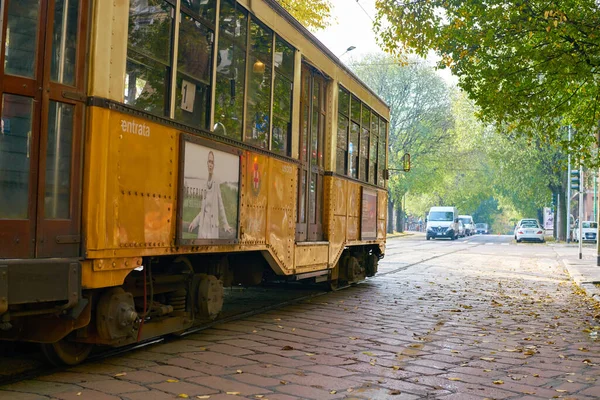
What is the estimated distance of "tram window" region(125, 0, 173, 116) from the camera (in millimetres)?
4965

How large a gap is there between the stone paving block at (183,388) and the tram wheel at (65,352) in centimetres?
78

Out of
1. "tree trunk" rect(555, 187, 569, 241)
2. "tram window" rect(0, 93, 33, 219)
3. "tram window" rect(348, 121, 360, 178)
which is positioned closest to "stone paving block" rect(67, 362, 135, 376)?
"tram window" rect(0, 93, 33, 219)

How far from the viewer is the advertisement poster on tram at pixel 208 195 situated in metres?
5.60

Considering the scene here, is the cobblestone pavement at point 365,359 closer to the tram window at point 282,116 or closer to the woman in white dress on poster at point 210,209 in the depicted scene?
the woman in white dress on poster at point 210,209

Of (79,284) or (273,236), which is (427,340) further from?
(79,284)

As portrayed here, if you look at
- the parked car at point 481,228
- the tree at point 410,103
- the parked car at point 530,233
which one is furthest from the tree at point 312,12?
the parked car at point 481,228

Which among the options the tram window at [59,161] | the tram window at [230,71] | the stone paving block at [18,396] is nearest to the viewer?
the stone paving block at [18,396]

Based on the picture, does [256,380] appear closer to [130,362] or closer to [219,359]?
[219,359]

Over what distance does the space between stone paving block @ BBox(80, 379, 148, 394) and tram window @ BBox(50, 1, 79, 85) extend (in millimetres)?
2039

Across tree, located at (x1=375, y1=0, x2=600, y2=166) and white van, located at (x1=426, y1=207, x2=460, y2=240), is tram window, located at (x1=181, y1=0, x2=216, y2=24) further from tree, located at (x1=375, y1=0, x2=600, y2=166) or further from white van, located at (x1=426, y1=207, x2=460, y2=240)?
white van, located at (x1=426, y1=207, x2=460, y2=240)

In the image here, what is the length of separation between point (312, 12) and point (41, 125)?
1580 centimetres

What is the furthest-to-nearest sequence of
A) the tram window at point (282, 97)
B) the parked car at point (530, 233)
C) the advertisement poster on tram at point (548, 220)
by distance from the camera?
the advertisement poster on tram at point (548, 220)
the parked car at point (530, 233)
the tram window at point (282, 97)

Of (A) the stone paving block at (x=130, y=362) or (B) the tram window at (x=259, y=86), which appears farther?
(B) the tram window at (x=259, y=86)

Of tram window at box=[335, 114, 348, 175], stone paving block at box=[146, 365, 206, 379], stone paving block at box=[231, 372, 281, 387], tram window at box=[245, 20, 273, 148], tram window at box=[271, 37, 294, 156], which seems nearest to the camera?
stone paving block at box=[231, 372, 281, 387]
